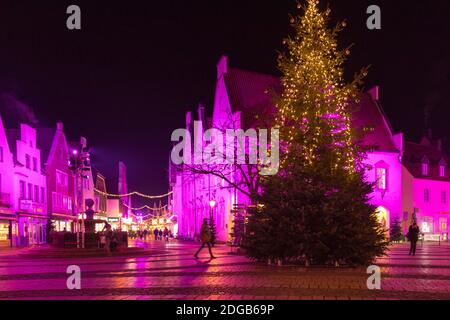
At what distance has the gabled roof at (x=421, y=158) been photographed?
53.4 metres

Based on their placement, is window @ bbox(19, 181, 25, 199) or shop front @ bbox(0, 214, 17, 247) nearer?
shop front @ bbox(0, 214, 17, 247)

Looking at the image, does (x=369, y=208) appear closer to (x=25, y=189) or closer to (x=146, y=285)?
(x=146, y=285)

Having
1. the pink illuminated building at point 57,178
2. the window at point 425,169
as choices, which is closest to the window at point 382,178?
the window at point 425,169

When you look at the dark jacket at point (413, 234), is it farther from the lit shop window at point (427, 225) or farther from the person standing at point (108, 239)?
the lit shop window at point (427, 225)

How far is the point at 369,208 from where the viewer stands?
59.3 feet

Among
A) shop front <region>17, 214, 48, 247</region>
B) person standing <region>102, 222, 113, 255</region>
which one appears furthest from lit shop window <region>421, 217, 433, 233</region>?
shop front <region>17, 214, 48, 247</region>

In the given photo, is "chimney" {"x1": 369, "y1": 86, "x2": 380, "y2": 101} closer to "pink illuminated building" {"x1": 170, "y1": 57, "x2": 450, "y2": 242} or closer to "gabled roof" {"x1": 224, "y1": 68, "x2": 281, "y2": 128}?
"pink illuminated building" {"x1": 170, "y1": 57, "x2": 450, "y2": 242}

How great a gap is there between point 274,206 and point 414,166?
130ft

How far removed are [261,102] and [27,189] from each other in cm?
2281

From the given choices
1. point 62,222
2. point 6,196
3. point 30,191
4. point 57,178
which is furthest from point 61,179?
point 6,196

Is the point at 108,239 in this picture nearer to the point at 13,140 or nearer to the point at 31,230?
the point at 13,140

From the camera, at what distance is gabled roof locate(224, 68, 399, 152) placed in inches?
1738

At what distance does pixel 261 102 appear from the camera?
149 ft

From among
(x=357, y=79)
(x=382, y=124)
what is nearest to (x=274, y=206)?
(x=357, y=79)
